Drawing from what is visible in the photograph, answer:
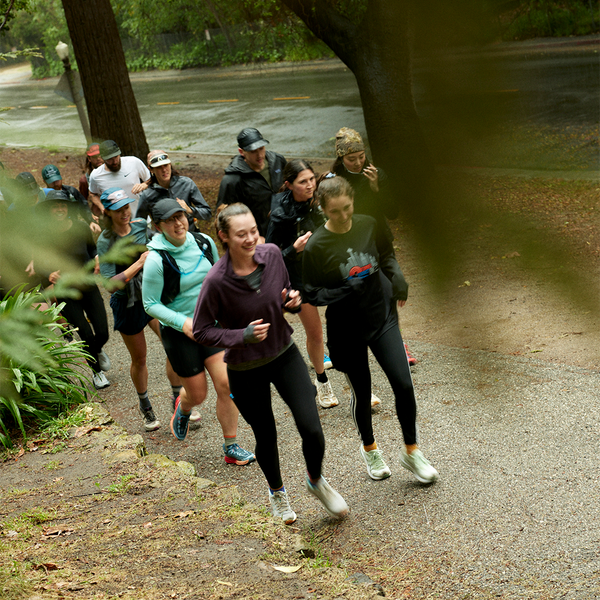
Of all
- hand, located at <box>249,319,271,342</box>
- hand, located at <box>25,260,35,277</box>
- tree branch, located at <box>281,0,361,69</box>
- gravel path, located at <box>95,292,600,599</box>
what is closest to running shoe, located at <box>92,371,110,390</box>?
gravel path, located at <box>95,292,600,599</box>

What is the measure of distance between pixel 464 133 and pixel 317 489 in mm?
3163

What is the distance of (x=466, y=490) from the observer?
154 inches

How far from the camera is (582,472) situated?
390 centimetres

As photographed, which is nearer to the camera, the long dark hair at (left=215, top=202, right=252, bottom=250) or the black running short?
the long dark hair at (left=215, top=202, right=252, bottom=250)

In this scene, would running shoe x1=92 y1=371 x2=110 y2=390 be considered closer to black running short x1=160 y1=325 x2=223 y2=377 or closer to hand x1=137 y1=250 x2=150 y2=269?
hand x1=137 y1=250 x2=150 y2=269

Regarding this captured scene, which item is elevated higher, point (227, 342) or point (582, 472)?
point (227, 342)

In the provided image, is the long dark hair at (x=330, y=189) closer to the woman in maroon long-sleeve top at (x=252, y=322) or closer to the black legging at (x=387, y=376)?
the woman in maroon long-sleeve top at (x=252, y=322)

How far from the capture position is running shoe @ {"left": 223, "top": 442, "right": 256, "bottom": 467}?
458 cm

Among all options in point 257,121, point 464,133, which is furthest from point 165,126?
point 464,133

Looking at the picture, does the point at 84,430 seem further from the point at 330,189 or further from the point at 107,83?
the point at 107,83

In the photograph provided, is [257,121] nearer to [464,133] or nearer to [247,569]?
[247,569]

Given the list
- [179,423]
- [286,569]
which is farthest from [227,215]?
[179,423]

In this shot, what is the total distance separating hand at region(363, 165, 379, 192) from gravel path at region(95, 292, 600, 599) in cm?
161

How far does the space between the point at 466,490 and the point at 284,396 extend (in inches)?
49.8
